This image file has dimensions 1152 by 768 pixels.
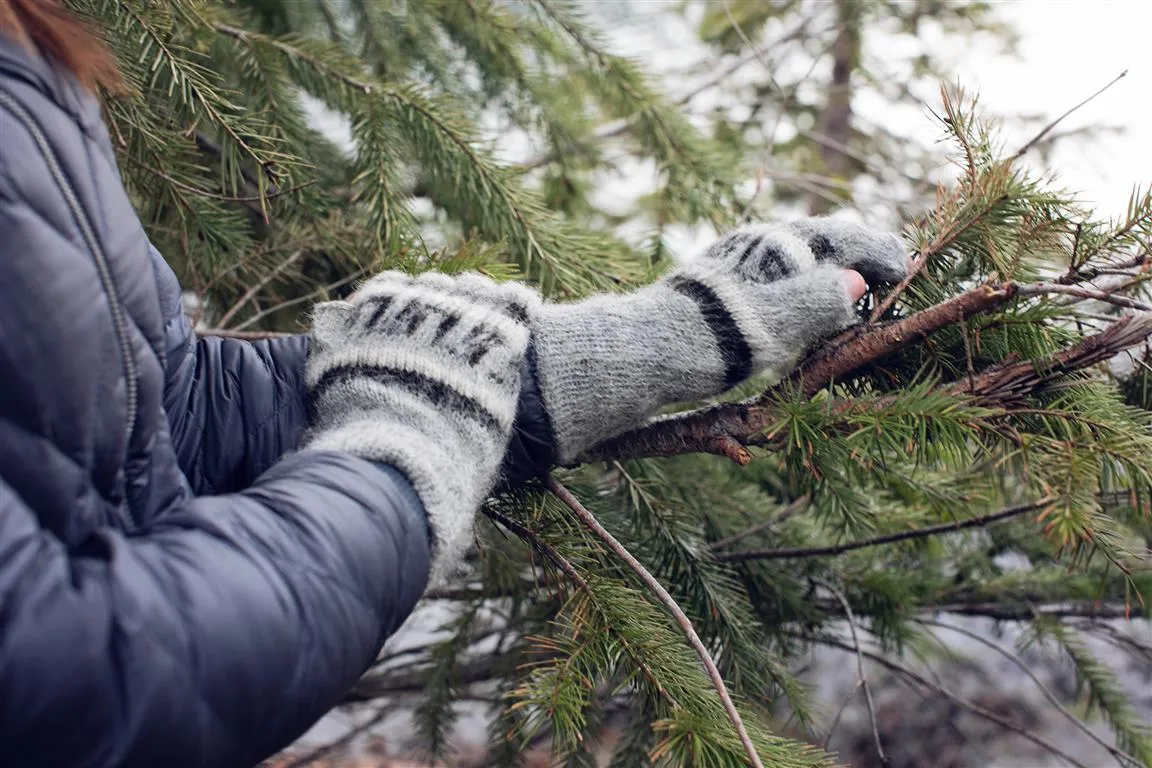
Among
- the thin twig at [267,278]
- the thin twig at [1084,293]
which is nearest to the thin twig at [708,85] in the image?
the thin twig at [267,278]

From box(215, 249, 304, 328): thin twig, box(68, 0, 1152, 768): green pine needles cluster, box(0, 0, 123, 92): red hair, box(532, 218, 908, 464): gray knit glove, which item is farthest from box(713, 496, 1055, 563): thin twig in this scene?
box(0, 0, 123, 92): red hair

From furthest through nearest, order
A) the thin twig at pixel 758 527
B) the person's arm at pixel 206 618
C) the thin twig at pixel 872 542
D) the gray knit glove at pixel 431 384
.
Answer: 1. the thin twig at pixel 758 527
2. the thin twig at pixel 872 542
3. the gray knit glove at pixel 431 384
4. the person's arm at pixel 206 618

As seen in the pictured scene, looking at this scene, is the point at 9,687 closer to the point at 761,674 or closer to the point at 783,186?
the point at 761,674

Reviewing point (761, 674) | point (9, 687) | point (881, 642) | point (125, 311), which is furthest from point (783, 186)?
point (9, 687)

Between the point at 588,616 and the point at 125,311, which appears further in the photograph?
the point at 588,616

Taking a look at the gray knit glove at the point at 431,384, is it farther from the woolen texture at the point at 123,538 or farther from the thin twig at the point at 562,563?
the thin twig at the point at 562,563

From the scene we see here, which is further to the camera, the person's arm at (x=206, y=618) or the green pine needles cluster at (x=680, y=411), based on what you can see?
the green pine needles cluster at (x=680, y=411)

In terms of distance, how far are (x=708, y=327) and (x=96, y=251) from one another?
516 millimetres

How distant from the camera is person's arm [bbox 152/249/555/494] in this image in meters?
0.81

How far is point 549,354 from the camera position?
81cm

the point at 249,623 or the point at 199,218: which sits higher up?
the point at 199,218

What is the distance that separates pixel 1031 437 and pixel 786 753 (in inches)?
14.5

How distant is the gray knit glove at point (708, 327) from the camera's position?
785 mm

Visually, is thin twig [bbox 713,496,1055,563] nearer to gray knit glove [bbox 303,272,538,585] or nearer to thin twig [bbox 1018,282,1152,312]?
→ thin twig [bbox 1018,282,1152,312]
